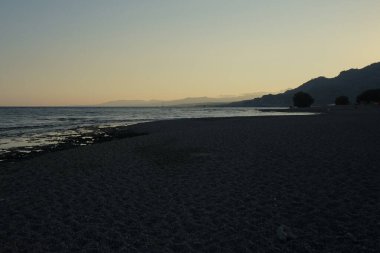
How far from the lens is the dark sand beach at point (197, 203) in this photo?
27.2ft

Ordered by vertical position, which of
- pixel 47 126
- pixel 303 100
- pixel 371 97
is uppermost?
pixel 371 97

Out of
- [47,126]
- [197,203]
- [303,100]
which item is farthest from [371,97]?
[197,203]

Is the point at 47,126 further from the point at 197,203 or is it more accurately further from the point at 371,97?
the point at 371,97

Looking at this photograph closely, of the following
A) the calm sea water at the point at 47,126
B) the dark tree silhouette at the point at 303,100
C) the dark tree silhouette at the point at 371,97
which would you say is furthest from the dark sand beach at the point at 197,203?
the dark tree silhouette at the point at 371,97

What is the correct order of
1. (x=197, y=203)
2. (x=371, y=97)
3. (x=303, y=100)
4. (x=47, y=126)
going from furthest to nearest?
(x=303, y=100) < (x=371, y=97) < (x=47, y=126) < (x=197, y=203)

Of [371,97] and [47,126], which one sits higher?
[371,97]

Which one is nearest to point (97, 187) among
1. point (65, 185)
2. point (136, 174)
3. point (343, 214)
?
point (65, 185)

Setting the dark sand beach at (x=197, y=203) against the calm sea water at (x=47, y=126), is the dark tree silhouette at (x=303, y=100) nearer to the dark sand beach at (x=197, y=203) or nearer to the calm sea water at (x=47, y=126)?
the calm sea water at (x=47, y=126)

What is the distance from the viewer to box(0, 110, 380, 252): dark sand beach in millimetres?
8281

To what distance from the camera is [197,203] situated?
36.5 feet

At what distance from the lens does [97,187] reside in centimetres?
1361

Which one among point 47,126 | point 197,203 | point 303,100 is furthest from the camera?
point 303,100

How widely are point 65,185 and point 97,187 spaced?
1.45 m

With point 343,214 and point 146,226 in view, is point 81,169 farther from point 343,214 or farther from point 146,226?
point 343,214
